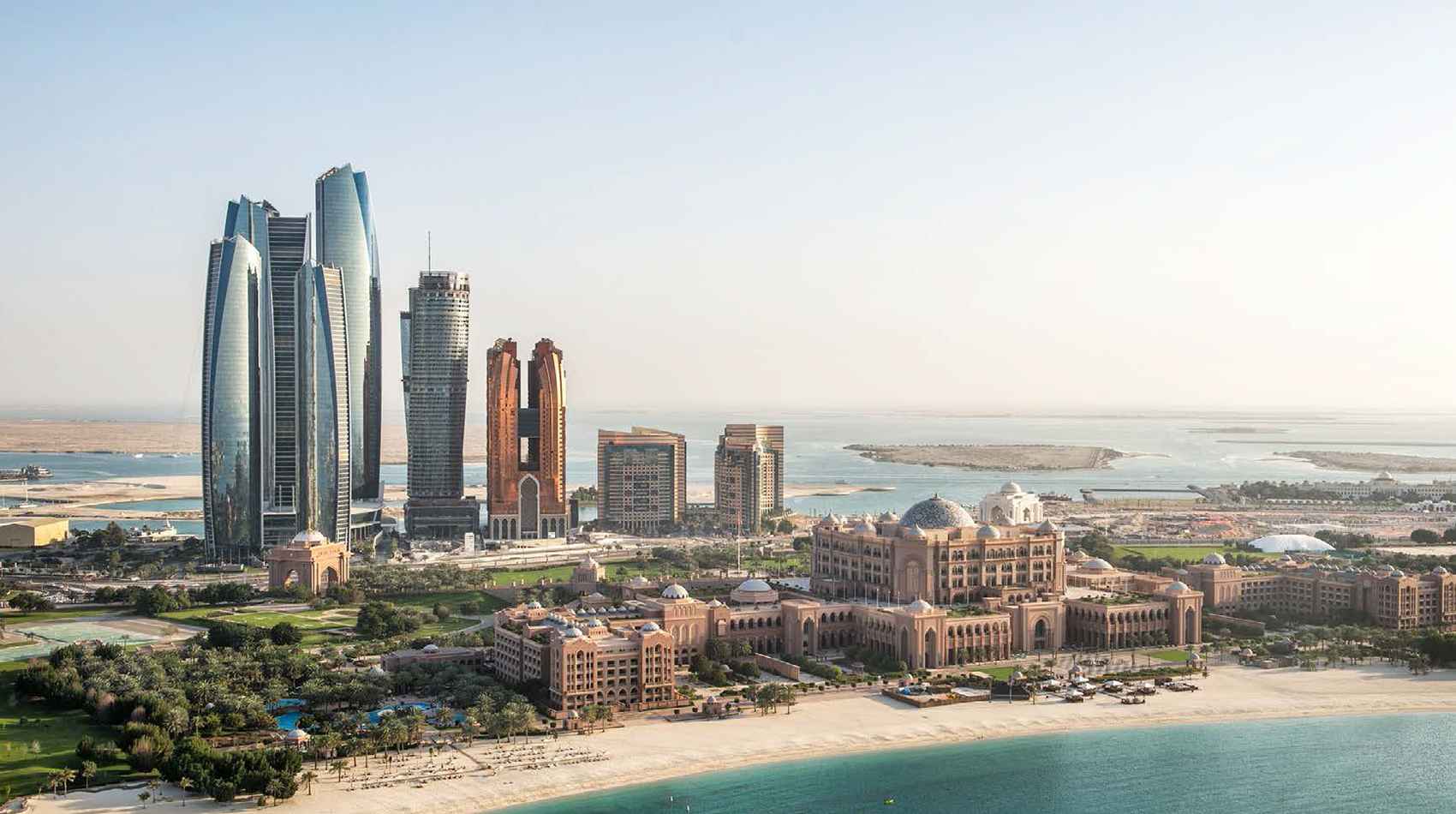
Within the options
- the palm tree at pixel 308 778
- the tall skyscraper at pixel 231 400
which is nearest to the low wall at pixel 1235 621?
the palm tree at pixel 308 778

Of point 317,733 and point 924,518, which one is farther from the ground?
point 924,518

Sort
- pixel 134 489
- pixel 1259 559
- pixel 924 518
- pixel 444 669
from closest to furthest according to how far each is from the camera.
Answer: pixel 444 669
pixel 924 518
pixel 1259 559
pixel 134 489

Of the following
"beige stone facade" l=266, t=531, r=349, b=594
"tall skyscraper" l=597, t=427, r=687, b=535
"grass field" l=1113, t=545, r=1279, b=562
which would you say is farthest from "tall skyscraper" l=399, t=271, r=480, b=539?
"grass field" l=1113, t=545, r=1279, b=562

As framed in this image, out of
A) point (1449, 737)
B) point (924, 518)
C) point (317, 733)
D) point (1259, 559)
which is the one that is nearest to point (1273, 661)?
point (1449, 737)

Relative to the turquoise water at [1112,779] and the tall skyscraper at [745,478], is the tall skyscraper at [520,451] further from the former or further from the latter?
the turquoise water at [1112,779]

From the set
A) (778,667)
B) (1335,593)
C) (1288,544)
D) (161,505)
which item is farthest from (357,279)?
(1335,593)

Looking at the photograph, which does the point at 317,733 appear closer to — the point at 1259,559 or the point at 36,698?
the point at 36,698
